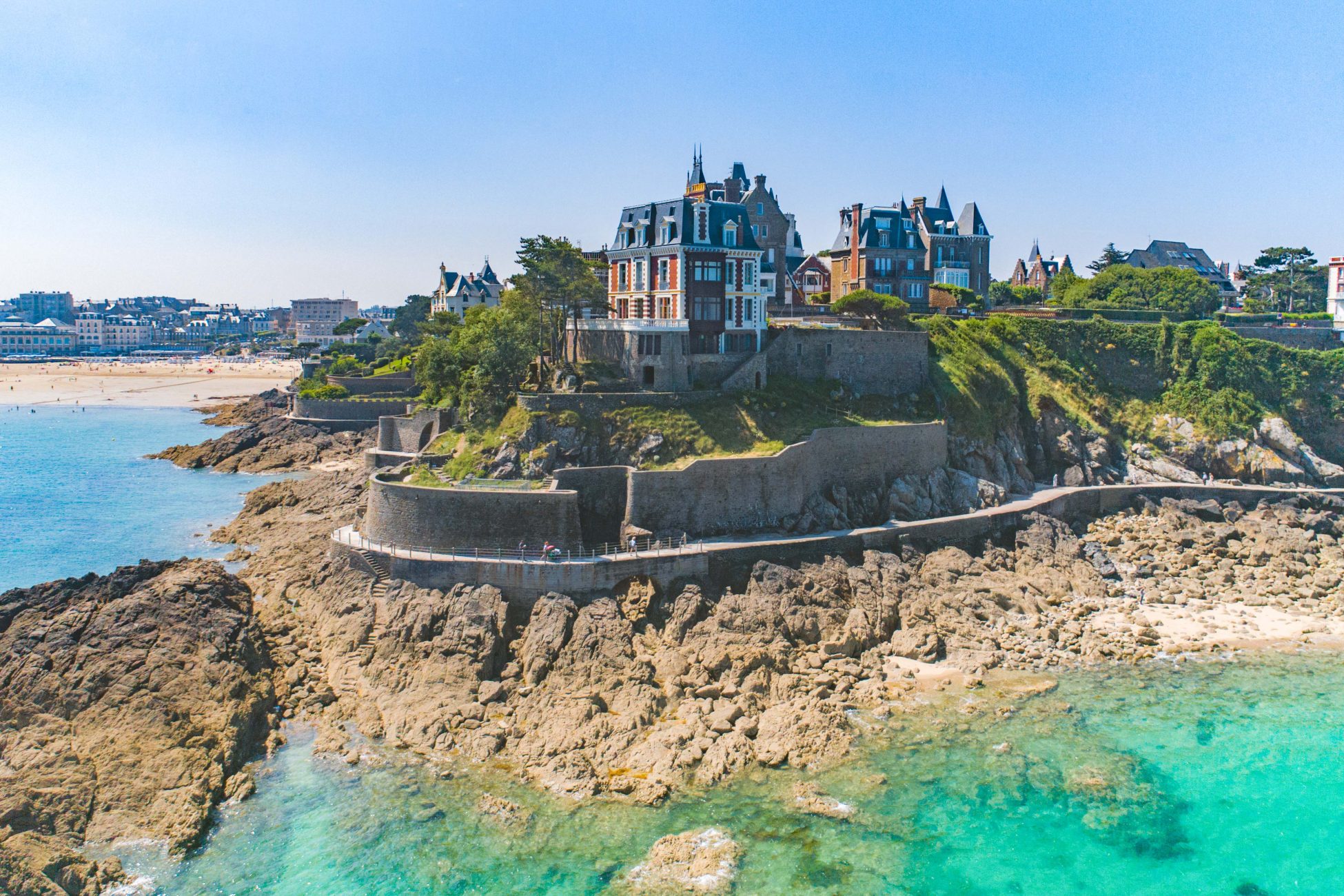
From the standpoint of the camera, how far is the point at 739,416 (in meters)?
42.4

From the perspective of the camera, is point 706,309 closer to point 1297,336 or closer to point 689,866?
point 689,866

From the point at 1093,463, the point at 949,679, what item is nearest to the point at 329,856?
the point at 949,679

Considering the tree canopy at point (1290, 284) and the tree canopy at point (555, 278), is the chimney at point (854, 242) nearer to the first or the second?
the tree canopy at point (555, 278)

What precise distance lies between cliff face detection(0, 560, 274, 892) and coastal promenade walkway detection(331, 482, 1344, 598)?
5574 mm

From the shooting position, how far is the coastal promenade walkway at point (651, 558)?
1320 inches

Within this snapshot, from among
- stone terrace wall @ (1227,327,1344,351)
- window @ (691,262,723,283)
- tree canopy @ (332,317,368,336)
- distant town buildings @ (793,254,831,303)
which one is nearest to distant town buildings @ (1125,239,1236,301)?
stone terrace wall @ (1227,327,1344,351)

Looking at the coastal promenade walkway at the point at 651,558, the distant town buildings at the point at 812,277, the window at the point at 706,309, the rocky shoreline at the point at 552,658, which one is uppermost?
the distant town buildings at the point at 812,277

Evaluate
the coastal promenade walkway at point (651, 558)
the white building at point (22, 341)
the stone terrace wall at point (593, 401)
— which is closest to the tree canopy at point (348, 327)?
the coastal promenade walkway at point (651, 558)

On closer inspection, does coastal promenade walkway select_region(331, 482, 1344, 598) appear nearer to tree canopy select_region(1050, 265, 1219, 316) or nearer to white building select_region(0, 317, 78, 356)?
tree canopy select_region(1050, 265, 1219, 316)

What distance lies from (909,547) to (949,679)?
8904 mm

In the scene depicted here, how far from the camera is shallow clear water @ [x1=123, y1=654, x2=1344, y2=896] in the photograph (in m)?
21.7

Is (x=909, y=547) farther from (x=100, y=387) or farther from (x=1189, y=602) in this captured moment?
(x=100, y=387)

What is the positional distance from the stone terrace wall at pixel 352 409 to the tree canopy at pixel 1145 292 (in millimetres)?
51530

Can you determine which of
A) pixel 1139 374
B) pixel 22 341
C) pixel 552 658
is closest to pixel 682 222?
pixel 552 658
